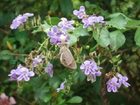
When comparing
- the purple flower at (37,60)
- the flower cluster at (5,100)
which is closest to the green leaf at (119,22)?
the purple flower at (37,60)

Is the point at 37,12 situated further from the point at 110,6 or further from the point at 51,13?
the point at 110,6

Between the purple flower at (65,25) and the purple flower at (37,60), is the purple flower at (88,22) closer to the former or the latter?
the purple flower at (65,25)

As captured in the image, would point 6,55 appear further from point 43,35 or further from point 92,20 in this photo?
point 92,20

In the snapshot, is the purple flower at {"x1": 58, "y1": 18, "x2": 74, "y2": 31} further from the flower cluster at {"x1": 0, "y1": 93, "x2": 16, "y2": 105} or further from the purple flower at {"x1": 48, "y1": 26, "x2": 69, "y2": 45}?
the flower cluster at {"x1": 0, "y1": 93, "x2": 16, "y2": 105}

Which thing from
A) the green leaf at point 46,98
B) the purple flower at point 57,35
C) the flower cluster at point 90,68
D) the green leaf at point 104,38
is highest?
the purple flower at point 57,35

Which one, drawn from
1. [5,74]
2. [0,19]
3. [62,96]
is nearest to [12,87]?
[5,74]

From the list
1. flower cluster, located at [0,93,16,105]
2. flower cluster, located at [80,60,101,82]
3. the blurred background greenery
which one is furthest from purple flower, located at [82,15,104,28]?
flower cluster, located at [0,93,16,105]

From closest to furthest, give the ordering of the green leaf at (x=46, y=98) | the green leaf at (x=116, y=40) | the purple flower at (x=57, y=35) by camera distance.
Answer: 1. the purple flower at (x=57, y=35)
2. the green leaf at (x=116, y=40)
3. the green leaf at (x=46, y=98)
